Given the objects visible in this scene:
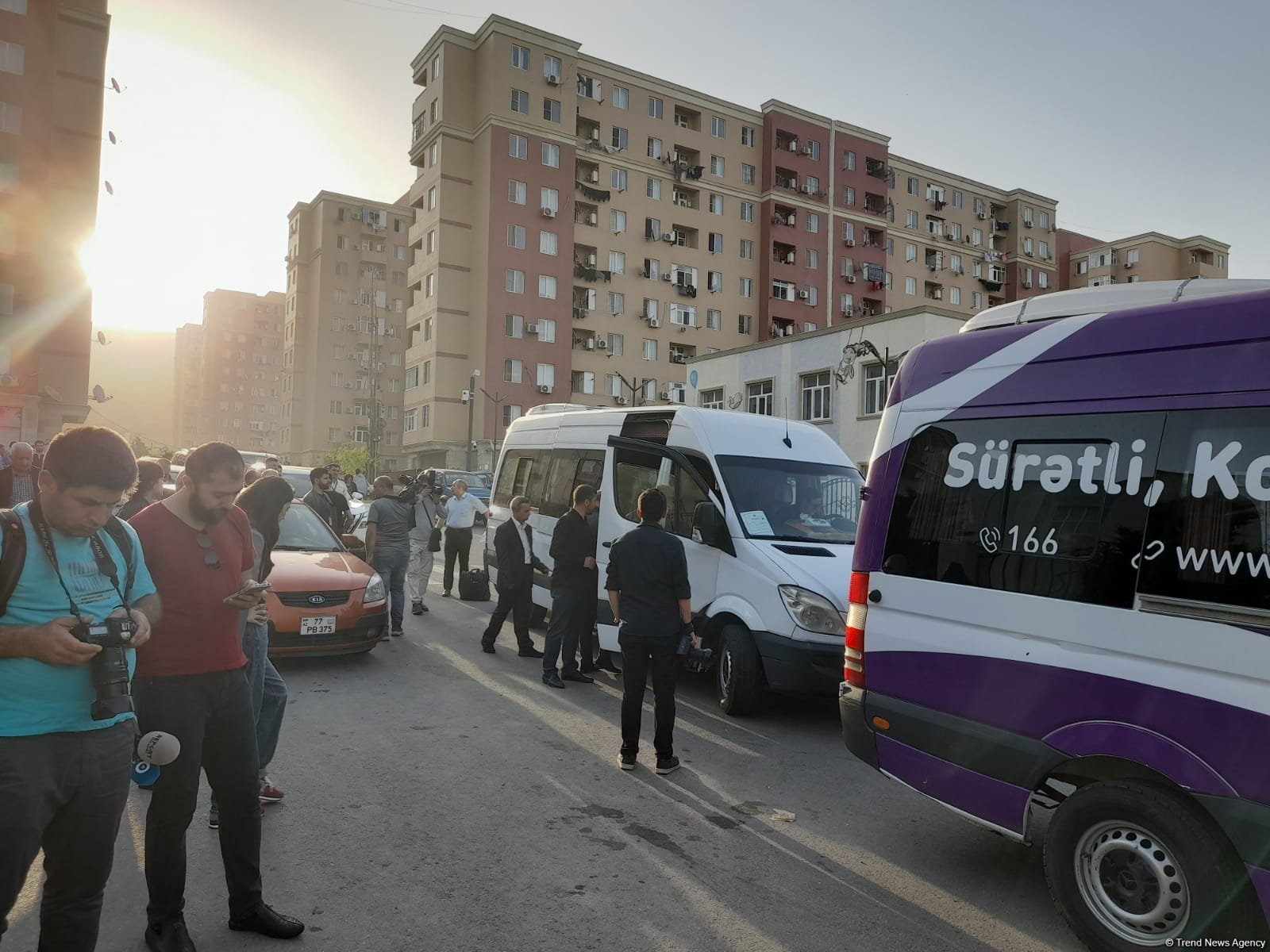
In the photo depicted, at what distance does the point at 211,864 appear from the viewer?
13.6ft

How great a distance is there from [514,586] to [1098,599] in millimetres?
7040

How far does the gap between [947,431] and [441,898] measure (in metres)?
3.17

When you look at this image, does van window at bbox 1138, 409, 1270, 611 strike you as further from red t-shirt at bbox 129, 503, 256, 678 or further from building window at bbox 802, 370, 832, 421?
building window at bbox 802, 370, 832, 421

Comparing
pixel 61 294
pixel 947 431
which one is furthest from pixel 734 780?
pixel 61 294

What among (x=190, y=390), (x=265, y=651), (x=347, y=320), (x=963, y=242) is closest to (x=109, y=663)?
(x=265, y=651)

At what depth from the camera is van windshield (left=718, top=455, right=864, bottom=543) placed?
25.2 ft

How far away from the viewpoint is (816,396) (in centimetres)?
3284

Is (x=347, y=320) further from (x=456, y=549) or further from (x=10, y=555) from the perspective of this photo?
(x=10, y=555)

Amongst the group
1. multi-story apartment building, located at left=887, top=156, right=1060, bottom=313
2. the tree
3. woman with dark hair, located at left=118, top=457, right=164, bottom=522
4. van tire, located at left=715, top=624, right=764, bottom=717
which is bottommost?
van tire, located at left=715, top=624, right=764, bottom=717

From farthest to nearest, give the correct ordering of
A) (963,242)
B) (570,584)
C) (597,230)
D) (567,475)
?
(963,242) → (597,230) → (567,475) → (570,584)

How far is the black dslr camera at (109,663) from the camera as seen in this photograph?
254 cm

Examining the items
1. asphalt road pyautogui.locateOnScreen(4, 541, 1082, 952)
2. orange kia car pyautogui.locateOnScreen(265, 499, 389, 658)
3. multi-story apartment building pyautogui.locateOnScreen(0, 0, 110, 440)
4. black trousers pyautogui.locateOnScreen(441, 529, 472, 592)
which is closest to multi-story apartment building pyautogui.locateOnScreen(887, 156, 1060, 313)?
multi-story apartment building pyautogui.locateOnScreen(0, 0, 110, 440)

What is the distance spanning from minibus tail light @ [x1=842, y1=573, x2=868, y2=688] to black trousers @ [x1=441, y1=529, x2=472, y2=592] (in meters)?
9.62

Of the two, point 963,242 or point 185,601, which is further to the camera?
point 963,242
